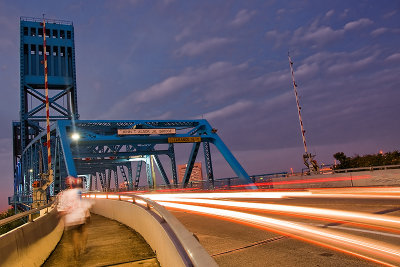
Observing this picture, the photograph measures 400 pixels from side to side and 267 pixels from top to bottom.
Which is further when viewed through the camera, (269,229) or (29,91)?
(29,91)

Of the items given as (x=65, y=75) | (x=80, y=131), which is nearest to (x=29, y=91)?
(x=65, y=75)

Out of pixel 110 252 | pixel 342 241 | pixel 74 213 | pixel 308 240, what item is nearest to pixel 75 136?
pixel 110 252

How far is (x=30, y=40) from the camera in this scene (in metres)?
59.3

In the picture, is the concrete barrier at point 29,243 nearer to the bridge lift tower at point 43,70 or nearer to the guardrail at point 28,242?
the guardrail at point 28,242

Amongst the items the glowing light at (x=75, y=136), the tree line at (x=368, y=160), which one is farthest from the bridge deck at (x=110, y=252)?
the tree line at (x=368, y=160)

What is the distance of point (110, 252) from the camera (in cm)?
907

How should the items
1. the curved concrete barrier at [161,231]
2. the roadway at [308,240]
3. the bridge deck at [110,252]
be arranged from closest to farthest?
the curved concrete barrier at [161,231] → the roadway at [308,240] → the bridge deck at [110,252]

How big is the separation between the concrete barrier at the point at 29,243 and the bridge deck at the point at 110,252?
0.40 m

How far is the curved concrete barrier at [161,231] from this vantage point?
9.80ft

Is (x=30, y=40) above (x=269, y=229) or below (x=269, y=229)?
above

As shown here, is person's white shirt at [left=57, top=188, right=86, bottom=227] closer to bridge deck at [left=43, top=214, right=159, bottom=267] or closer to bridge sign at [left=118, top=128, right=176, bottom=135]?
bridge deck at [left=43, top=214, right=159, bottom=267]

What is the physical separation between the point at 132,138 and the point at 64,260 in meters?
24.0

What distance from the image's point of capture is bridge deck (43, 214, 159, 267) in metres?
7.90

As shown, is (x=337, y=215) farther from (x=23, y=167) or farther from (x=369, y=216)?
(x=23, y=167)
